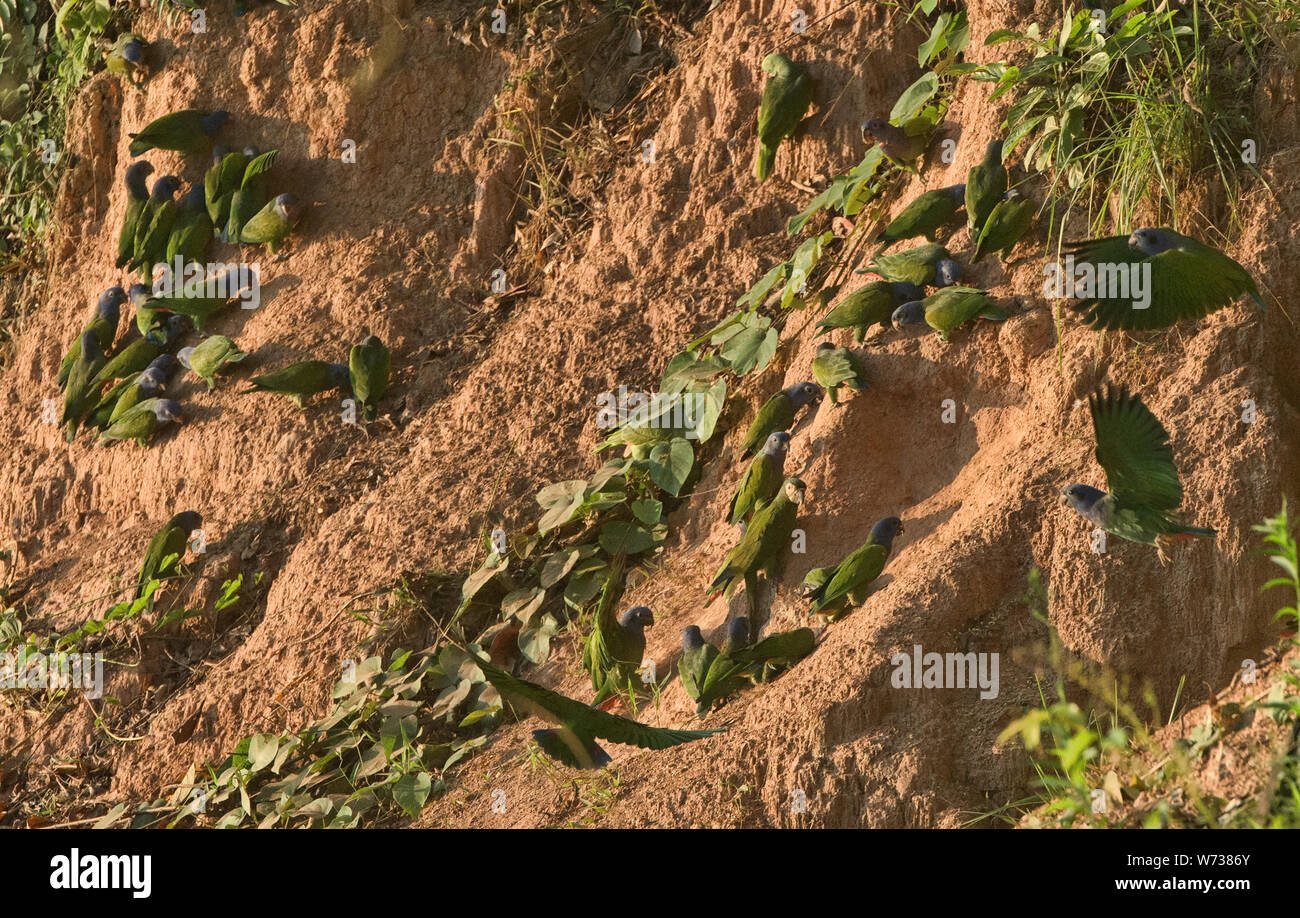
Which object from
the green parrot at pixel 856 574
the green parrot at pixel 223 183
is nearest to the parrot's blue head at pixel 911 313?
the green parrot at pixel 856 574

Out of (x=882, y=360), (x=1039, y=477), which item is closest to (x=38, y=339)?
(x=882, y=360)

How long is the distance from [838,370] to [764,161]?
54.0 inches

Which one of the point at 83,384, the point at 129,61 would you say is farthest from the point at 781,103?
the point at 129,61

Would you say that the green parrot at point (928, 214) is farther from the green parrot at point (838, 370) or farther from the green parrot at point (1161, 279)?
the green parrot at point (1161, 279)

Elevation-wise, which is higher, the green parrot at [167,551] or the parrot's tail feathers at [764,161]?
the parrot's tail feathers at [764,161]

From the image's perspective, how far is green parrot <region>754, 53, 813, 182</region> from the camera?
5523 mm

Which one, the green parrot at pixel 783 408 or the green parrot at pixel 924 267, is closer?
the green parrot at pixel 924 267

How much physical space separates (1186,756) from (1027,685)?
24.4 inches

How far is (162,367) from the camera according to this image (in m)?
6.39

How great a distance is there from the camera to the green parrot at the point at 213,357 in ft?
20.2

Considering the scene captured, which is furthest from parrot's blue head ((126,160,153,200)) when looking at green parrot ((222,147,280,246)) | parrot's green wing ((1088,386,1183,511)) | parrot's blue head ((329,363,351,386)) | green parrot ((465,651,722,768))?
parrot's green wing ((1088,386,1183,511))

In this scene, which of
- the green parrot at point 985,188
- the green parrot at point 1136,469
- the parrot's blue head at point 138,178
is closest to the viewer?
the green parrot at point 1136,469

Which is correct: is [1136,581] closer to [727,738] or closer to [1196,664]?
[1196,664]

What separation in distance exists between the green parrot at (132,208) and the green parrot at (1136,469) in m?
4.81
